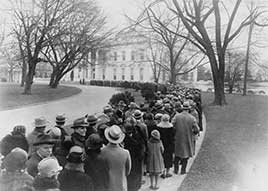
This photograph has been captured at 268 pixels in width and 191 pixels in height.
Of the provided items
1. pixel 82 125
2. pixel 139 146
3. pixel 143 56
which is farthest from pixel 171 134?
pixel 143 56

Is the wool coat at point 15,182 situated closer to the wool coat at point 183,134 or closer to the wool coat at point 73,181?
the wool coat at point 73,181

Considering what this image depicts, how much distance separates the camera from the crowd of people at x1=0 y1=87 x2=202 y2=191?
332 cm

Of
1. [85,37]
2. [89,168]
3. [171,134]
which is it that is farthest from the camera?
[85,37]

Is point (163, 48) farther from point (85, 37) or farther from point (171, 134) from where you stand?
point (171, 134)

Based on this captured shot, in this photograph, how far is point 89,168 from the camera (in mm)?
4207

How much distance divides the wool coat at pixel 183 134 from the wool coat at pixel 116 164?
282cm

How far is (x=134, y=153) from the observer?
5.54 metres

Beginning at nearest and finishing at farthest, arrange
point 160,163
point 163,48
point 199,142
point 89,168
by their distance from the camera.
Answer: point 89,168
point 160,163
point 199,142
point 163,48

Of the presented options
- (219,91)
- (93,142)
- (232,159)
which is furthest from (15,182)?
(219,91)

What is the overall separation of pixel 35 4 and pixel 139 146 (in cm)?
2035

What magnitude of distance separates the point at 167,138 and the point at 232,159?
2.12 metres

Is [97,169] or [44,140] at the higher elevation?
[44,140]

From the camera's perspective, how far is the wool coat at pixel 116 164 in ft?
14.6

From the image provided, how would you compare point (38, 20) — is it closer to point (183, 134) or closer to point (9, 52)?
point (9, 52)
